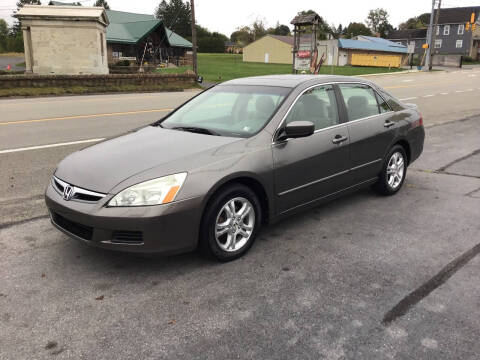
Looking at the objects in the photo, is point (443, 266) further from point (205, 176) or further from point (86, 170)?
point (86, 170)

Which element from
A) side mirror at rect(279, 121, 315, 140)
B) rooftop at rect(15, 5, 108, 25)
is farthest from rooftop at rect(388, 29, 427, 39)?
side mirror at rect(279, 121, 315, 140)

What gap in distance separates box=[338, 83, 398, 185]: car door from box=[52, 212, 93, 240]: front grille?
283 cm

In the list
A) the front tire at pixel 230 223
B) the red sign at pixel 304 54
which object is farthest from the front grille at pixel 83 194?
the red sign at pixel 304 54

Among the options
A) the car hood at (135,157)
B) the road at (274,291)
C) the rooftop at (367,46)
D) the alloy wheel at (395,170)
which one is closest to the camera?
the road at (274,291)

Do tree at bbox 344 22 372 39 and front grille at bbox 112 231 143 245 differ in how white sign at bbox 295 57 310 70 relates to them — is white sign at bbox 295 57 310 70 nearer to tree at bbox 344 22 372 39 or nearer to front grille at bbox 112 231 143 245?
front grille at bbox 112 231 143 245

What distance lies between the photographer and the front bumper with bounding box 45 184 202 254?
3.24 m

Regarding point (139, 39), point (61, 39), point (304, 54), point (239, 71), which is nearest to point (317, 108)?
point (304, 54)

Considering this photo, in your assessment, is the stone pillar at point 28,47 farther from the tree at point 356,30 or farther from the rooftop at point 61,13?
the tree at point 356,30

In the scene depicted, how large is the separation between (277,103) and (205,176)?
1.30 meters

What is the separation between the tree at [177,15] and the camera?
357 feet

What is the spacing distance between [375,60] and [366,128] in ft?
226

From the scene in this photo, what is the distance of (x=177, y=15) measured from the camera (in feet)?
371

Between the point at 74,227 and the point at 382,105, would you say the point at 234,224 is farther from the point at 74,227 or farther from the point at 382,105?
the point at 382,105

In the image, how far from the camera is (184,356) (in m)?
2.58
